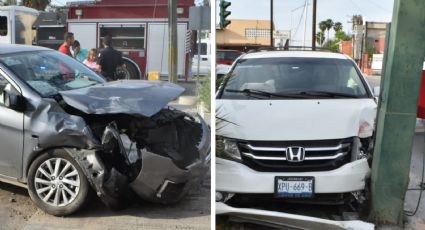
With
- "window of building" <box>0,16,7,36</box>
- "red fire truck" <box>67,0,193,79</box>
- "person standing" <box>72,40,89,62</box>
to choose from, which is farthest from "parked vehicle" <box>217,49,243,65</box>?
"window of building" <box>0,16,7,36</box>

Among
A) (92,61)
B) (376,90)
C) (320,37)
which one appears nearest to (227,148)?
(320,37)

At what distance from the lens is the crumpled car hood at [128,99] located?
3.20m

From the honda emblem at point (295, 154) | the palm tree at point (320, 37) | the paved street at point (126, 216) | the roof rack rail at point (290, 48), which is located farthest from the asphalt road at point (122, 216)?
the palm tree at point (320, 37)

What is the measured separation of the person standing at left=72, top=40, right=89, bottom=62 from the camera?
13.8 ft

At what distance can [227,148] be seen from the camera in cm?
216

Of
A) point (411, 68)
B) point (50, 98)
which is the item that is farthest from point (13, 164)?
point (411, 68)

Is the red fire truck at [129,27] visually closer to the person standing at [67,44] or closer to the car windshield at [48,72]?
the person standing at [67,44]

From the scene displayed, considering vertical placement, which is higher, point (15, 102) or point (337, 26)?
point (337, 26)

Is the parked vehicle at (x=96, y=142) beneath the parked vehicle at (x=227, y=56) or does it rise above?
beneath

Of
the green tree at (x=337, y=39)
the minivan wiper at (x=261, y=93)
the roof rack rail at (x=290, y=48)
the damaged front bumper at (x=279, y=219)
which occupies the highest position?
the green tree at (x=337, y=39)

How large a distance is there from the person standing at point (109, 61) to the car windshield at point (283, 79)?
5.89 feet

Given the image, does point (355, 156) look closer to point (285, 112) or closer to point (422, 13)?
point (285, 112)

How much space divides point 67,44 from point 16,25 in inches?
18.1

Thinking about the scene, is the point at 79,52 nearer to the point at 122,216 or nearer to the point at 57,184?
the point at 57,184
